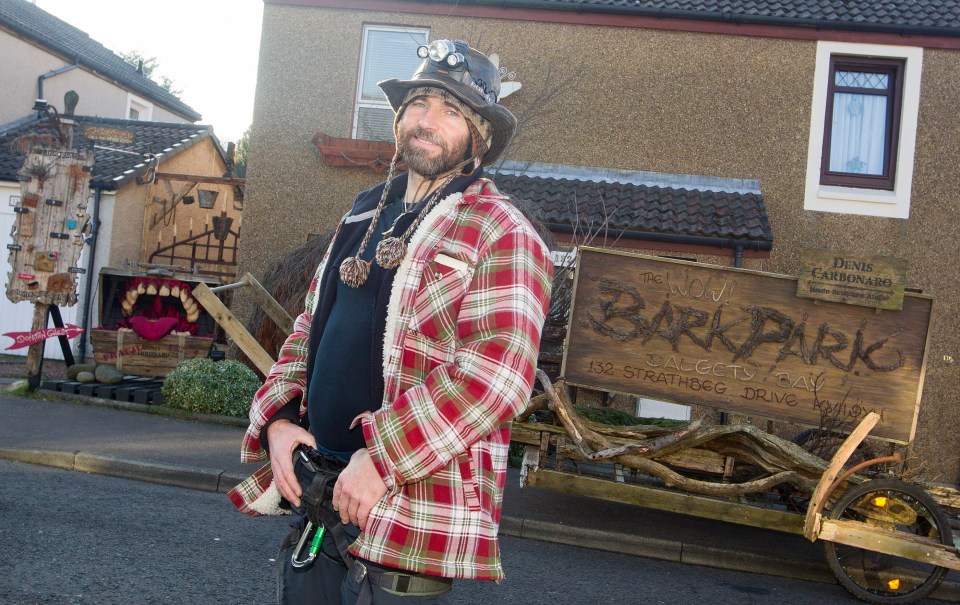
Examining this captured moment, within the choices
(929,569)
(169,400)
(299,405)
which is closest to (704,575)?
(929,569)

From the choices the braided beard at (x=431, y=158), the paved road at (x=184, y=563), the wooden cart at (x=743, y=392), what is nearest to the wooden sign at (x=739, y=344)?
the wooden cart at (x=743, y=392)

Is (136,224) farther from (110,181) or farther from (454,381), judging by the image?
(454,381)

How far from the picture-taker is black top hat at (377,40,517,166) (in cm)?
225

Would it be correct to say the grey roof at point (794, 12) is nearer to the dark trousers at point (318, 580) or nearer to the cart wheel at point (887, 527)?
the cart wheel at point (887, 527)

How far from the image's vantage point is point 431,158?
224 cm

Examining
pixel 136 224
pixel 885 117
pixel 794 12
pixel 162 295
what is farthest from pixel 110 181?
pixel 885 117

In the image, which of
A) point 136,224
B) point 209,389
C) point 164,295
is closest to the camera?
point 209,389

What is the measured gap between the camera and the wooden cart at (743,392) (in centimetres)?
564

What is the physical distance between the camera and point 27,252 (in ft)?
31.9

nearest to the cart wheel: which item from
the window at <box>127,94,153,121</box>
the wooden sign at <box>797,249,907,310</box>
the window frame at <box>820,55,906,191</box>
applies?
the wooden sign at <box>797,249,907,310</box>

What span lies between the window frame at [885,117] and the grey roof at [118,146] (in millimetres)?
10439

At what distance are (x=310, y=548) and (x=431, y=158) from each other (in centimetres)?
102

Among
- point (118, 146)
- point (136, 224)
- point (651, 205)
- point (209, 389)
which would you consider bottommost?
point (209, 389)

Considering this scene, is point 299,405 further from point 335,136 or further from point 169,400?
point 335,136
